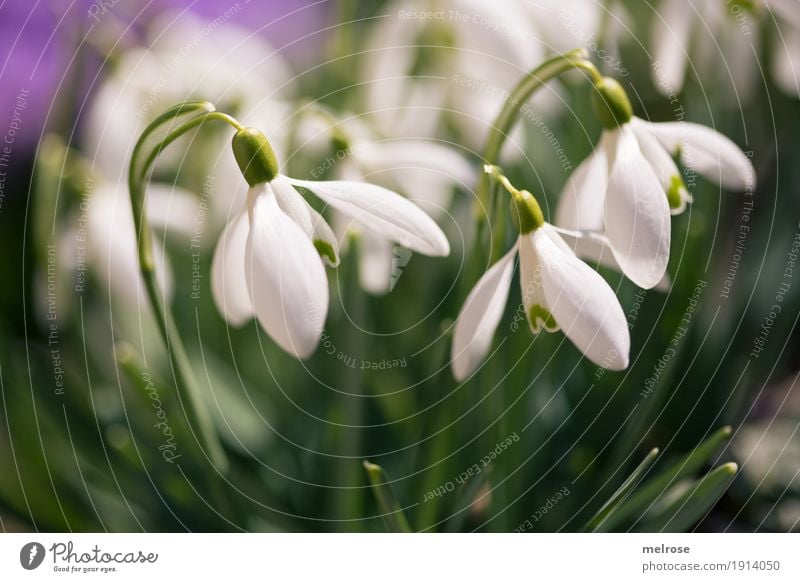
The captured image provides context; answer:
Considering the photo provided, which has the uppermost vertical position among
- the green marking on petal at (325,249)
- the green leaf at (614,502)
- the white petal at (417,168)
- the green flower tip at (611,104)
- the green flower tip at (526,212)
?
the green flower tip at (611,104)

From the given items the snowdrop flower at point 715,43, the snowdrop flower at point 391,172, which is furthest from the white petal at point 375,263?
the snowdrop flower at point 715,43

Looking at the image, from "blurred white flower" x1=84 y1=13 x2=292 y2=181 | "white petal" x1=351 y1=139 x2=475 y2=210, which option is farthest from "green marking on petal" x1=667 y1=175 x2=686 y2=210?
"blurred white flower" x1=84 y1=13 x2=292 y2=181

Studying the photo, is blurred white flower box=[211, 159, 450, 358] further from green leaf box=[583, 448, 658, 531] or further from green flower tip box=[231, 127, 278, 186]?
green leaf box=[583, 448, 658, 531]

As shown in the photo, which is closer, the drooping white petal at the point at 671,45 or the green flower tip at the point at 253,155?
the green flower tip at the point at 253,155

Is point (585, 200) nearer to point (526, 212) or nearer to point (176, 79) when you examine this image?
point (526, 212)

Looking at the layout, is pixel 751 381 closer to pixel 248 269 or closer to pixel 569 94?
pixel 569 94

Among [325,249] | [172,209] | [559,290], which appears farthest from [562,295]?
[172,209]

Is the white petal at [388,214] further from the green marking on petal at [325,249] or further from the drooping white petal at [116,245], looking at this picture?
the drooping white petal at [116,245]
